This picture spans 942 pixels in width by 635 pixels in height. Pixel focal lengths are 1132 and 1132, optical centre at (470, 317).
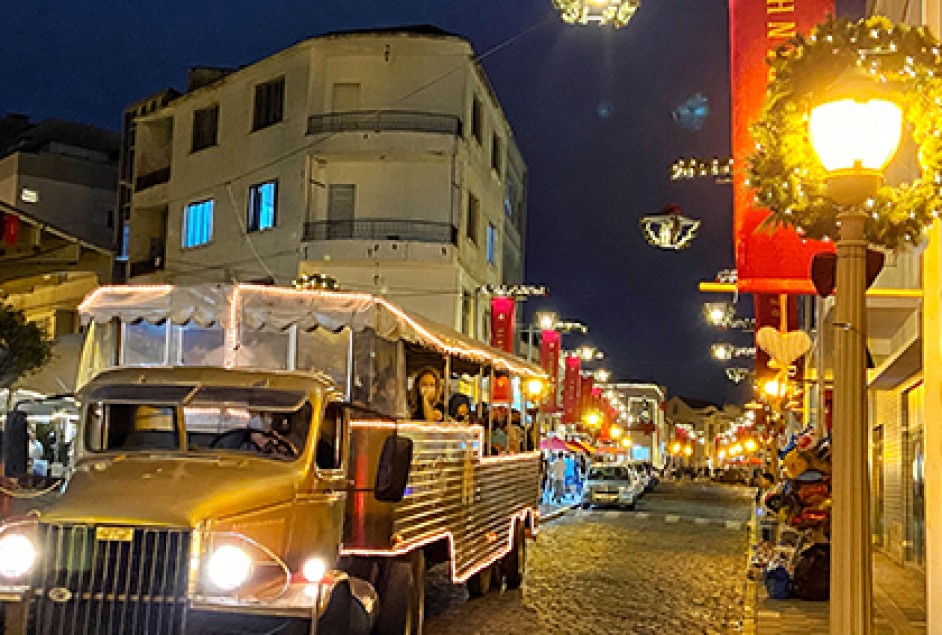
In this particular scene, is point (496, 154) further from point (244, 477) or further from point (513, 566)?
point (244, 477)

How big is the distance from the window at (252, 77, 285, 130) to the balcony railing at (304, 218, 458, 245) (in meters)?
3.96

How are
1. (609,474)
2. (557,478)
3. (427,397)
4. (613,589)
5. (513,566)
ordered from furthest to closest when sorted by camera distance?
(557,478) → (609,474) → (613,589) → (513,566) → (427,397)

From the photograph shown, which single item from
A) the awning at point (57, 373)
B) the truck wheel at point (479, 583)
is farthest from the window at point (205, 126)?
the truck wheel at point (479, 583)

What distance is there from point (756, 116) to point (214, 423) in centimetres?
632

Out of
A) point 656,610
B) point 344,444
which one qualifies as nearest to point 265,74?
point 656,610

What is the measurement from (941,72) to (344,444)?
5.36m

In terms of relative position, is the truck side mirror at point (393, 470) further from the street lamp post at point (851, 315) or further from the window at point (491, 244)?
the window at point (491, 244)

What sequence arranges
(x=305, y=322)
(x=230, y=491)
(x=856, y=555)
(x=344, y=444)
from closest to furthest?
(x=856, y=555)
(x=230, y=491)
(x=344, y=444)
(x=305, y=322)

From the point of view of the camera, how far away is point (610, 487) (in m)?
39.5

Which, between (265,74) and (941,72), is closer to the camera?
(941,72)

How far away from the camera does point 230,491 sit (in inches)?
310

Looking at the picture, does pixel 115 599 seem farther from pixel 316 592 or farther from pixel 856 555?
pixel 856 555

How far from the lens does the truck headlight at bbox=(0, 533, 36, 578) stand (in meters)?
7.66

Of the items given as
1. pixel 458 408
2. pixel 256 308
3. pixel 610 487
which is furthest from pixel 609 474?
pixel 256 308
